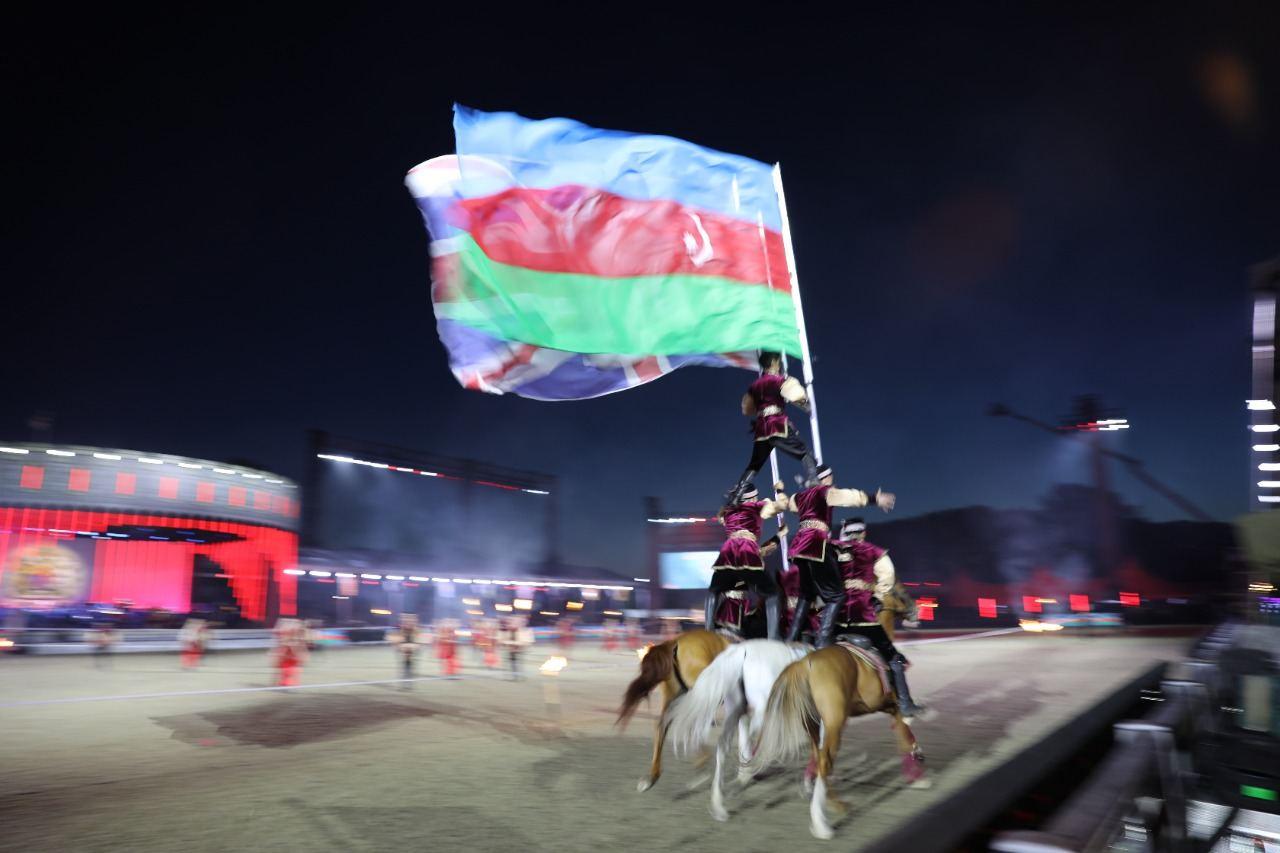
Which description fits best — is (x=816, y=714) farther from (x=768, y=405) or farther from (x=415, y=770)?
(x=415, y=770)

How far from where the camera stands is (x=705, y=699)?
6711 millimetres

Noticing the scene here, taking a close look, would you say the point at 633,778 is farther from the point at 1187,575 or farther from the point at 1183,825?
the point at 1187,575

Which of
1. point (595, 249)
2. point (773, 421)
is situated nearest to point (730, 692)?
point (773, 421)

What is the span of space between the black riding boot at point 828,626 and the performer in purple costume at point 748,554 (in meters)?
0.83

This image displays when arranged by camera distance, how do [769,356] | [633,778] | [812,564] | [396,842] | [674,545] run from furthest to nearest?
[674,545] → [769,356] → [633,778] → [812,564] → [396,842]

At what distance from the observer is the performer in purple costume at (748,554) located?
8.05 m

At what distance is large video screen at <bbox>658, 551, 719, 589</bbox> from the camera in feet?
186

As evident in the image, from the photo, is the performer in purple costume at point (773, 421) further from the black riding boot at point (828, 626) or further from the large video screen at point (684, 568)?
the large video screen at point (684, 568)

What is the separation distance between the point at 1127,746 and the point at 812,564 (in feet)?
16.7

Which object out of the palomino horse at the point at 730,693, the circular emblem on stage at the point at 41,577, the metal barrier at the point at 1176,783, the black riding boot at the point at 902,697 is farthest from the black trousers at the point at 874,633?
the circular emblem on stage at the point at 41,577

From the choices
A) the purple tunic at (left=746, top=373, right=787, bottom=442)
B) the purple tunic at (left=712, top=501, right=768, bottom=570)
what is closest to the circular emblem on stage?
the purple tunic at (left=712, top=501, right=768, bottom=570)

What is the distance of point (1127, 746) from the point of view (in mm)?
2262

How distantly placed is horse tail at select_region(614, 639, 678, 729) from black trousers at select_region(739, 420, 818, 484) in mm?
1977

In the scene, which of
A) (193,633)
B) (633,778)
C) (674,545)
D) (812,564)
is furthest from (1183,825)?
(674,545)
